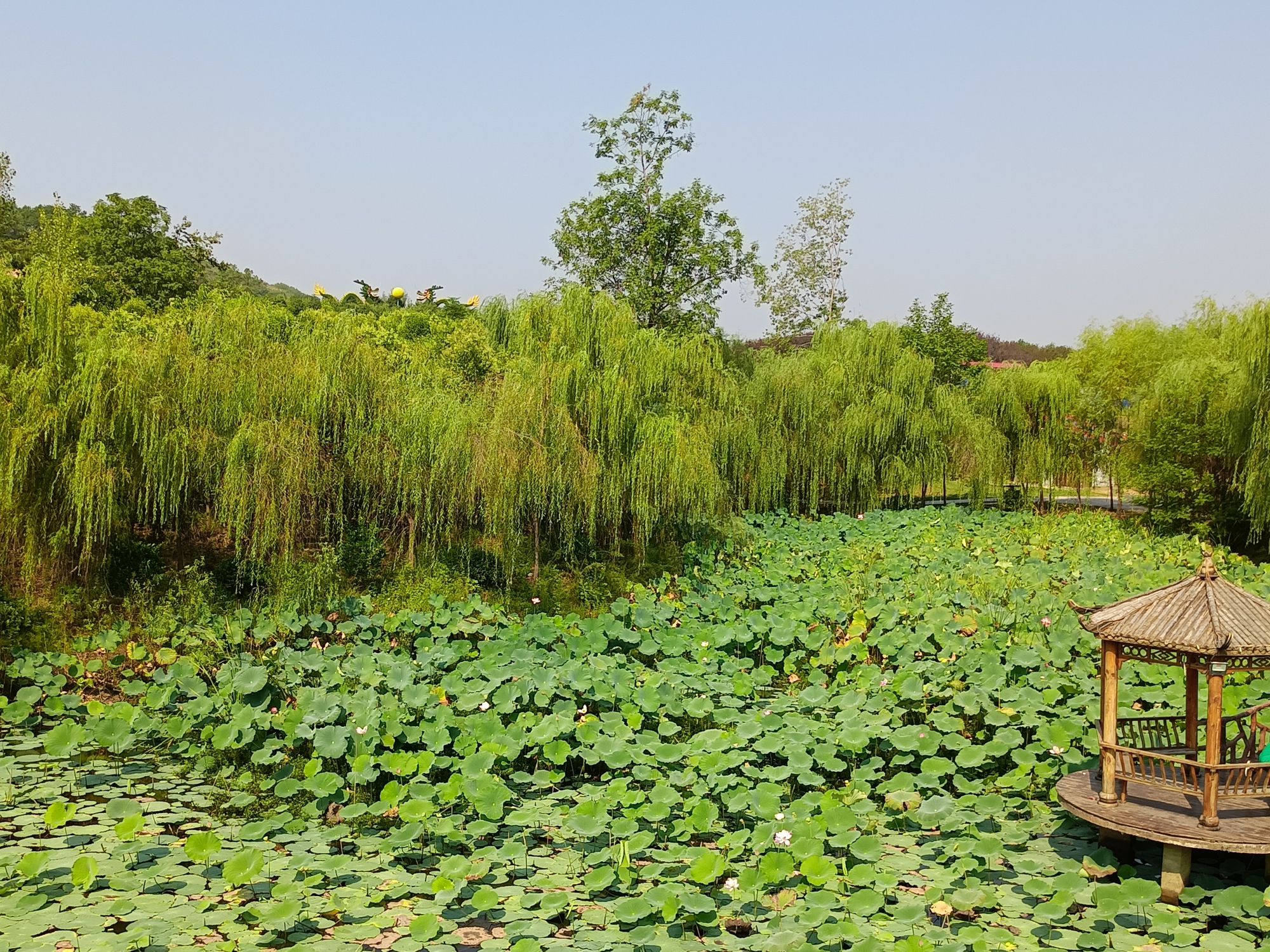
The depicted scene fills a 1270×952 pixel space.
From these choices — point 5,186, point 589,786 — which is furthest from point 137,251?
point 589,786

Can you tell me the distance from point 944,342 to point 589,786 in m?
20.0

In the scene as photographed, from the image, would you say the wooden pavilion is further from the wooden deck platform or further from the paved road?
the paved road

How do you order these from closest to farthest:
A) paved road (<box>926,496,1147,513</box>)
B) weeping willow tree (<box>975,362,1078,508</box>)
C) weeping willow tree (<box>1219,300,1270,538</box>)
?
weeping willow tree (<box>1219,300,1270,538</box>) → weeping willow tree (<box>975,362,1078,508</box>) → paved road (<box>926,496,1147,513</box>)

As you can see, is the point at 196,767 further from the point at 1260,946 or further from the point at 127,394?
the point at 1260,946

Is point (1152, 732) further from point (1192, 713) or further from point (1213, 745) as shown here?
point (1213, 745)

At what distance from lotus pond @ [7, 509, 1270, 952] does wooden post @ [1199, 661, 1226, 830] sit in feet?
1.04

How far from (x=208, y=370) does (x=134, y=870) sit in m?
5.55

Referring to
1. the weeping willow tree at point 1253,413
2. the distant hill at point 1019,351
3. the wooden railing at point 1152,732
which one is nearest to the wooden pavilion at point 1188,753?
the wooden railing at point 1152,732

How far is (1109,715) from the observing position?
4188mm

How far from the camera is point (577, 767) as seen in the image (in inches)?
218

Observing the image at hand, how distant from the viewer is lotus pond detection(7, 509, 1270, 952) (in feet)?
11.9

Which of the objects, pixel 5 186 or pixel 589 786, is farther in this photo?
pixel 5 186

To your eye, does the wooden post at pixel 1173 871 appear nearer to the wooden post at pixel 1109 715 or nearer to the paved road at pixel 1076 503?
the wooden post at pixel 1109 715

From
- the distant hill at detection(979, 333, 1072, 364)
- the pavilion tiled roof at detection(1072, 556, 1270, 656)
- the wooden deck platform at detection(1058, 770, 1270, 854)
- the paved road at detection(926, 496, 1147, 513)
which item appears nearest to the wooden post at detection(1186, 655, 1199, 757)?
the wooden deck platform at detection(1058, 770, 1270, 854)
